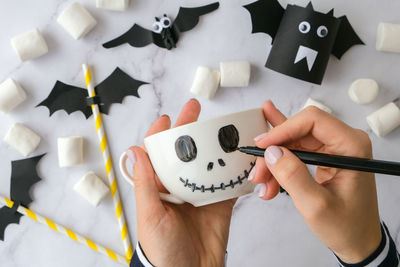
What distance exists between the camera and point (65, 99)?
3.14 ft

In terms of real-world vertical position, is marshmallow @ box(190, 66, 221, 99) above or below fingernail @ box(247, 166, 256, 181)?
above

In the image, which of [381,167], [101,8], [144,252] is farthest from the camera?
[101,8]

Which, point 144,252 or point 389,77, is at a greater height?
point 389,77

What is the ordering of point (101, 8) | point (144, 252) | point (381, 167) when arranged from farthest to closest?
point (101, 8) < point (144, 252) < point (381, 167)

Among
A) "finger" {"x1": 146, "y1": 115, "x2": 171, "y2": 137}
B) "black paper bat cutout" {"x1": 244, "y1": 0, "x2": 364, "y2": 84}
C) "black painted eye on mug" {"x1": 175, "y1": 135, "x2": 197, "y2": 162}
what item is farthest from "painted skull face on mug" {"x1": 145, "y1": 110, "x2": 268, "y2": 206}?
"black paper bat cutout" {"x1": 244, "y1": 0, "x2": 364, "y2": 84}

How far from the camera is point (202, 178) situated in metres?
0.56

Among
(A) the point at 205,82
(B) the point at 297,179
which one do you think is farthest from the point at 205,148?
(A) the point at 205,82

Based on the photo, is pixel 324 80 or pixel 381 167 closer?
pixel 381 167

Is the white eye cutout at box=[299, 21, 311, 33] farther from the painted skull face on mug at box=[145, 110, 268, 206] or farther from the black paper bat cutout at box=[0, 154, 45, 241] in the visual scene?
the black paper bat cutout at box=[0, 154, 45, 241]

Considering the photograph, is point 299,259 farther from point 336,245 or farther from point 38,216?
point 38,216

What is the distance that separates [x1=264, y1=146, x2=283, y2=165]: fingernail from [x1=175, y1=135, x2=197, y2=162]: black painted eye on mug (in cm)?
11

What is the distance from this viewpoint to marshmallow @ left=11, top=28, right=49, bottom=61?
3.00 feet

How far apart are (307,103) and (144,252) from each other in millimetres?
573

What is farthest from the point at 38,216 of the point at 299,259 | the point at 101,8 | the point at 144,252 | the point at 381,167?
the point at 381,167
